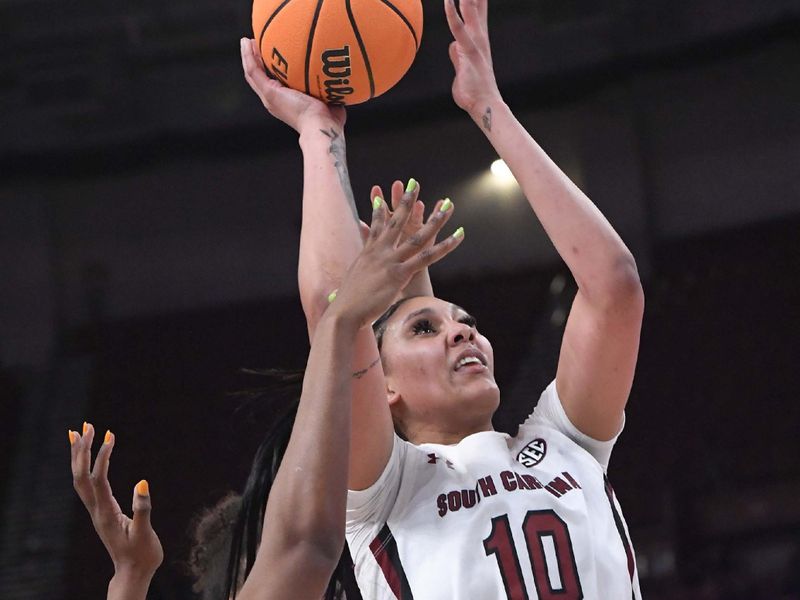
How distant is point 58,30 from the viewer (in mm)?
6637

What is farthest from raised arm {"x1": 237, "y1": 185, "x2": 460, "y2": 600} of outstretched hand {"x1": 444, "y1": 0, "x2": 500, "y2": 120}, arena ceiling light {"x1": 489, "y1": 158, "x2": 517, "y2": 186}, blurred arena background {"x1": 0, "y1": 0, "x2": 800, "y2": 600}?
arena ceiling light {"x1": 489, "y1": 158, "x2": 517, "y2": 186}

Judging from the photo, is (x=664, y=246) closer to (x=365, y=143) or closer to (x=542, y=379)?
(x=542, y=379)

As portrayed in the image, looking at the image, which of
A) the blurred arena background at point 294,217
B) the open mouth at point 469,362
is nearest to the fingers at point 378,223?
the open mouth at point 469,362

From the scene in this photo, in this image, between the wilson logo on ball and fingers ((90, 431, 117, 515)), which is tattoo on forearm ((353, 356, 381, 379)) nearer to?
fingers ((90, 431, 117, 515))

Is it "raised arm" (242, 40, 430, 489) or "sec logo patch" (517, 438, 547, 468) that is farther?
"sec logo patch" (517, 438, 547, 468)

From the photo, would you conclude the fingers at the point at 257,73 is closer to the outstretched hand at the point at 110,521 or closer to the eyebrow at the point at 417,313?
the eyebrow at the point at 417,313

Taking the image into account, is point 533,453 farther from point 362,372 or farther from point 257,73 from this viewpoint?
point 257,73

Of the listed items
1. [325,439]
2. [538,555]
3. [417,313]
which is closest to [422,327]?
[417,313]

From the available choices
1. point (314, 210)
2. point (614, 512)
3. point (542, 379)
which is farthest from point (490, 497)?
point (542, 379)

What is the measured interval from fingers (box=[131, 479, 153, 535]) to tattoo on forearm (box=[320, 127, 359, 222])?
24.6 inches

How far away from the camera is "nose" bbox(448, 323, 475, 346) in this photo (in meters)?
2.37

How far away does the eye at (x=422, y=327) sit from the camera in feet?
7.96

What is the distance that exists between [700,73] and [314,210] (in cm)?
544

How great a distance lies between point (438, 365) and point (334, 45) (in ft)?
2.24
